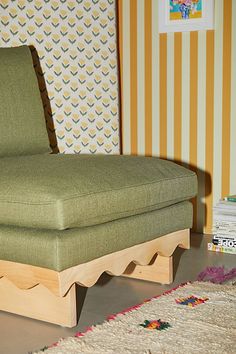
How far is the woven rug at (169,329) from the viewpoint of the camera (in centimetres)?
155

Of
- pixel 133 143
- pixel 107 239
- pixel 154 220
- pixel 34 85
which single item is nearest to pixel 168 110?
pixel 133 143

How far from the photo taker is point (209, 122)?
3.12 m

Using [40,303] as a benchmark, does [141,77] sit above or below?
above

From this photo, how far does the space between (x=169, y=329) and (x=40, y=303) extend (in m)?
0.41

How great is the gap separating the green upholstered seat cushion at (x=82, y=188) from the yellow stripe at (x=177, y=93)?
107cm

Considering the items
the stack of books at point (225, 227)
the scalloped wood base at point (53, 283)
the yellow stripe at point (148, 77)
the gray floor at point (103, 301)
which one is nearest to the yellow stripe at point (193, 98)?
the yellow stripe at point (148, 77)

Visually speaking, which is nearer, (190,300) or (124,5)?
(190,300)

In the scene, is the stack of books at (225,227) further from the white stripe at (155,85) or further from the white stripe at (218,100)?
the white stripe at (155,85)

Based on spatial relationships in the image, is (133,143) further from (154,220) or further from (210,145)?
(154,220)

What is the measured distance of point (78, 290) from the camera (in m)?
2.18

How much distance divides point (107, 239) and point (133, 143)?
1.62 m

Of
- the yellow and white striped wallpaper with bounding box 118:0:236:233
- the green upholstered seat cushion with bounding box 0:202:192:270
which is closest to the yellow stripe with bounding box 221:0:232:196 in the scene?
the yellow and white striped wallpaper with bounding box 118:0:236:233

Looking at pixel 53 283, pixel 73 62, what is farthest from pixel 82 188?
pixel 73 62

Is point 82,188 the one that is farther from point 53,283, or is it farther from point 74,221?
point 53,283
